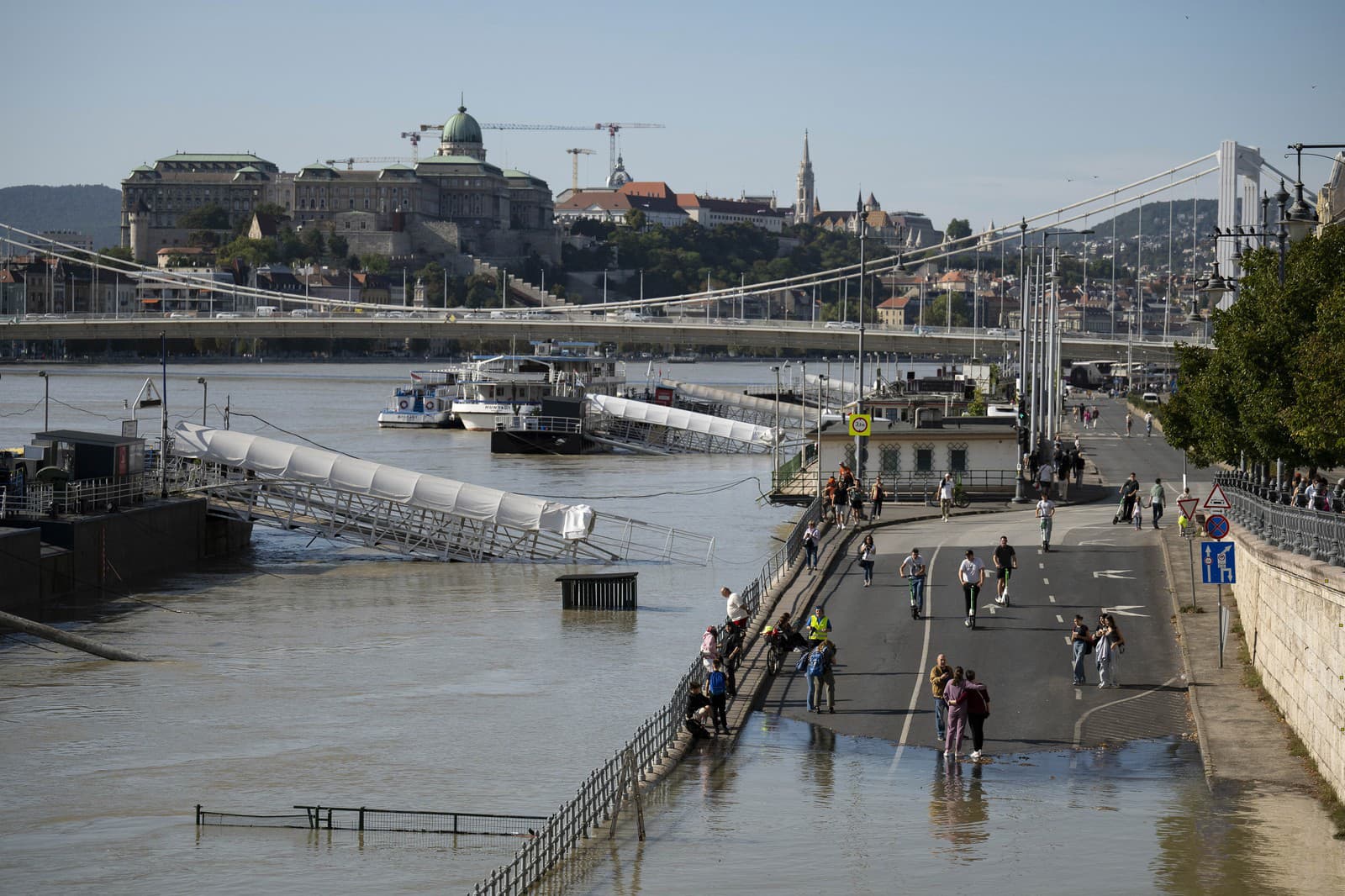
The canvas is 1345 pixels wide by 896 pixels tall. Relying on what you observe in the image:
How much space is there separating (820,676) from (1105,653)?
4.14 meters

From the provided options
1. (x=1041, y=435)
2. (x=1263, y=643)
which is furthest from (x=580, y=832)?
(x=1041, y=435)

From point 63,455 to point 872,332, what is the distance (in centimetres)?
9559

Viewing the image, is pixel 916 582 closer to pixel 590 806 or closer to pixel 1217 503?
pixel 1217 503

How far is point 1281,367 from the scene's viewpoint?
32188 millimetres

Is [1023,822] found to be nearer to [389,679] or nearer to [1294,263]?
[389,679]

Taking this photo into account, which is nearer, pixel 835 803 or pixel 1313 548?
pixel 835 803

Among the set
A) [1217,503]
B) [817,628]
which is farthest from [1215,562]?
[817,628]

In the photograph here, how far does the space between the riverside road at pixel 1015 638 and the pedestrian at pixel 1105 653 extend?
0.17 metres

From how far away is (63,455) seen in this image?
1674 inches

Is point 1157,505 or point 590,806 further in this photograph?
point 1157,505

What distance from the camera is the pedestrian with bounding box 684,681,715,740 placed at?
22481mm

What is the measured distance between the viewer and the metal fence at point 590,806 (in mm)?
16188

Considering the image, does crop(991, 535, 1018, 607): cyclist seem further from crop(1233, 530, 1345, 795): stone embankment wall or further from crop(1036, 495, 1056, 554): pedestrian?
crop(1036, 495, 1056, 554): pedestrian

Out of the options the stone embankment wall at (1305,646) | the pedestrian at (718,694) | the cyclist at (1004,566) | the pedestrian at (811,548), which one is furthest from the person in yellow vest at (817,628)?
the pedestrian at (811,548)
